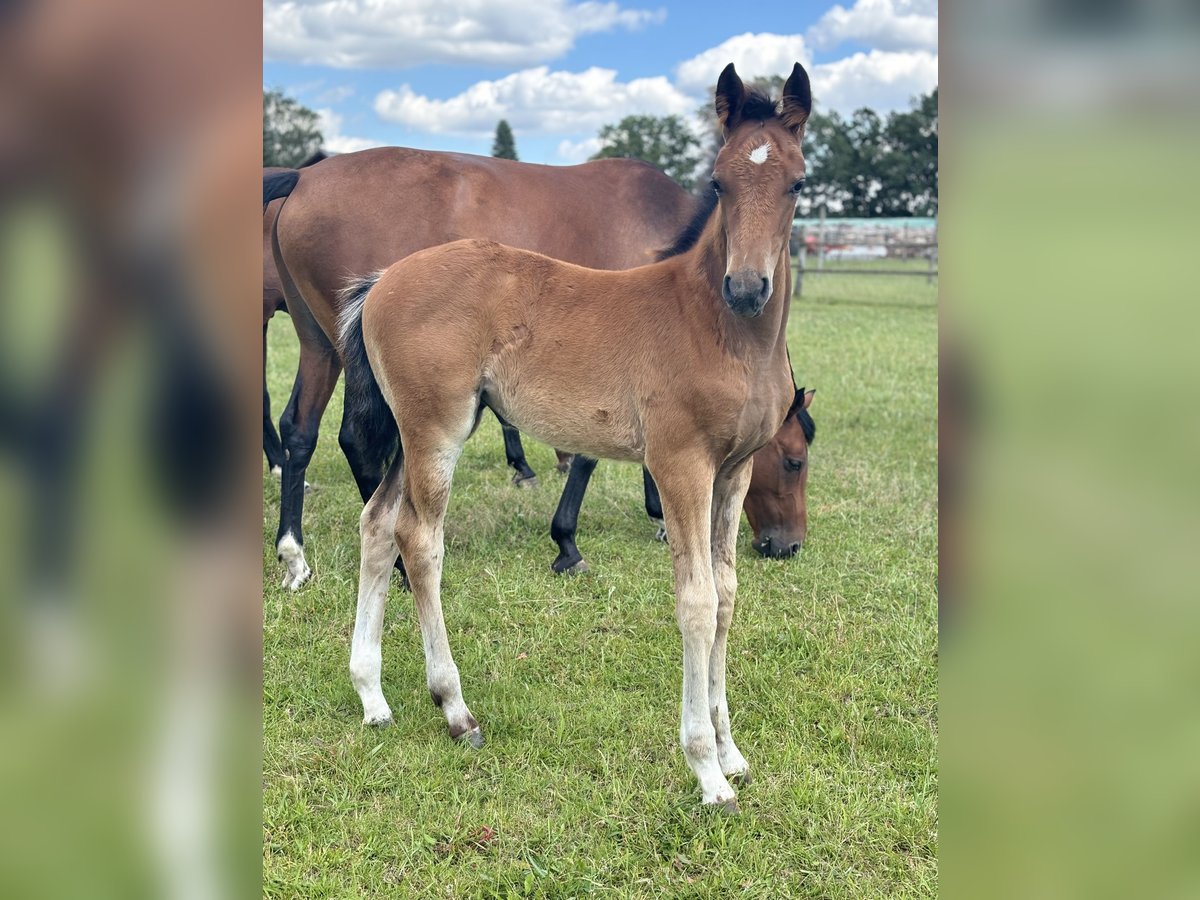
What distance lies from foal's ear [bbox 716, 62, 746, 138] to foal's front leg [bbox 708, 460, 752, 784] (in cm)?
116

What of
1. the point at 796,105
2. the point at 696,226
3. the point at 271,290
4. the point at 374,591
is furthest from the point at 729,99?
the point at 271,290

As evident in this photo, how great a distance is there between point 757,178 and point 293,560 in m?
3.31

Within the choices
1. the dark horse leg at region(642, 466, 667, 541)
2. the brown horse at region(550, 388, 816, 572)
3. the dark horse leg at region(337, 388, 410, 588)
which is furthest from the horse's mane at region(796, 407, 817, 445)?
the dark horse leg at region(337, 388, 410, 588)

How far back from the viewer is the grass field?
268 centimetres

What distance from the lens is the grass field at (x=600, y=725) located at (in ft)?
8.80

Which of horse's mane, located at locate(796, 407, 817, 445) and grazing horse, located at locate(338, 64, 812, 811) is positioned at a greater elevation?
grazing horse, located at locate(338, 64, 812, 811)

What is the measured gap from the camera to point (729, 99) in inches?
112

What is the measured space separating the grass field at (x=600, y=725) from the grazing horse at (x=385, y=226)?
2.53ft

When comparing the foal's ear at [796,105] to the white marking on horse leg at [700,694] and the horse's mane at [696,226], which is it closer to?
the horse's mane at [696,226]
